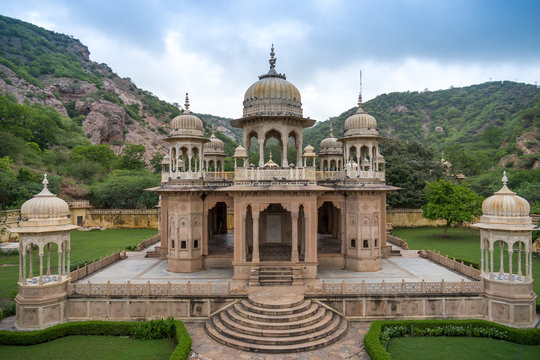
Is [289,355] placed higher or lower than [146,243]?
lower

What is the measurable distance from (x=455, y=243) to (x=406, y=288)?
770 inches

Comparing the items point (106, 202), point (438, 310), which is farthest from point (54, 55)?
point (438, 310)

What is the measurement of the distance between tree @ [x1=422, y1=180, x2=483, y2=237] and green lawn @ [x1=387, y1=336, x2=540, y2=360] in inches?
861

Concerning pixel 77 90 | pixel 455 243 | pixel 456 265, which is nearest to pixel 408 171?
pixel 455 243

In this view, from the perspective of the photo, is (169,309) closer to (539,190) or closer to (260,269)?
(260,269)

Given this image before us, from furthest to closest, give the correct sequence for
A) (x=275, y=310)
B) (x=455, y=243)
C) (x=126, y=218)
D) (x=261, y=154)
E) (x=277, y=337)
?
1. (x=126, y=218)
2. (x=455, y=243)
3. (x=261, y=154)
4. (x=275, y=310)
5. (x=277, y=337)

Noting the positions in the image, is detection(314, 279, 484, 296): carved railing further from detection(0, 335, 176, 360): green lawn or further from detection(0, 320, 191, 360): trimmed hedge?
detection(0, 335, 176, 360): green lawn

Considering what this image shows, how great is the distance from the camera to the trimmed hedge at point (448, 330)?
1298cm

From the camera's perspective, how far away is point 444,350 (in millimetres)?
12555

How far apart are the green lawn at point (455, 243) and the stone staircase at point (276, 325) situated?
12.5 m

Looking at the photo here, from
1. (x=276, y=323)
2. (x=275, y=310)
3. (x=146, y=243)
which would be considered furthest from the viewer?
(x=146, y=243)

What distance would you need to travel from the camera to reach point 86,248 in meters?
29.5

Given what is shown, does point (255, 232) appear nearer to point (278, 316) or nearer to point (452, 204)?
point (278, 316)

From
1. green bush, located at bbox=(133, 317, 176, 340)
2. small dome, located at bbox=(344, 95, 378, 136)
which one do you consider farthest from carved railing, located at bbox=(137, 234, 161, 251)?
small dome, located at bbox=(344, 95, 378, 136)
